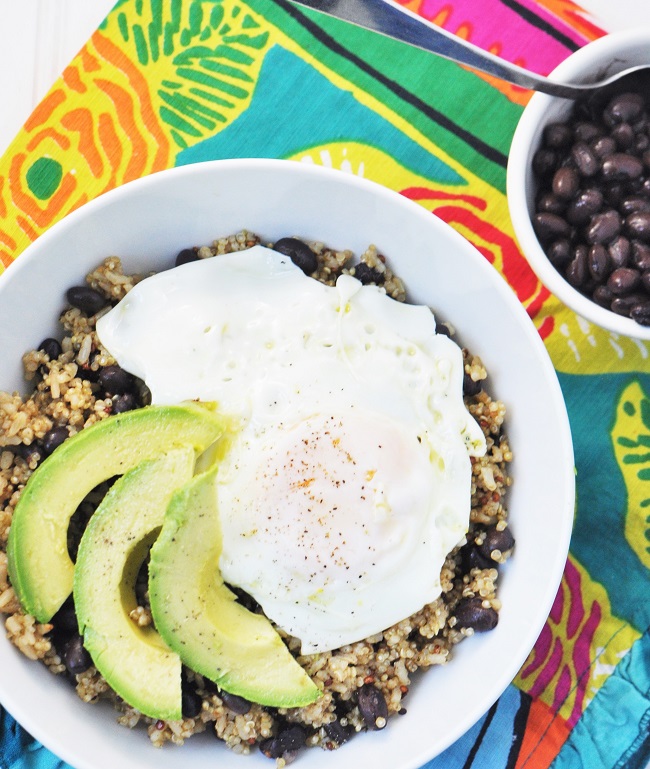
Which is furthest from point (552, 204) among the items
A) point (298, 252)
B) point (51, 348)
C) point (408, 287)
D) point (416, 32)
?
point (51, 348)

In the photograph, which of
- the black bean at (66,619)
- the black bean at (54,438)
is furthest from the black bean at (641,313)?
the black bean at (66,619)

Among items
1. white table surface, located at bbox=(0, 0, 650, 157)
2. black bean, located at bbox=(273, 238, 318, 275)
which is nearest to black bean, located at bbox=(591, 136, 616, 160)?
black bean, located at bbox=(273, 238, 318, 275)

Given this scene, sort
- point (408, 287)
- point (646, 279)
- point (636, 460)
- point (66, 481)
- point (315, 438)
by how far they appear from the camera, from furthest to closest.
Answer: point (636, 460)
point (408, 287)
point (646, 279)
point (315, 438)
point (66, 481)

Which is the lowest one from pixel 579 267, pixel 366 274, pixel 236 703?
pixel 236 703

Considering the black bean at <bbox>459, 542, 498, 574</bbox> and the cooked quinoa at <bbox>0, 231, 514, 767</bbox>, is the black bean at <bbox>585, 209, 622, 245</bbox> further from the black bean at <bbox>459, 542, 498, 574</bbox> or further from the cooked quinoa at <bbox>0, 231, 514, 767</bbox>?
the black bean at <bbox>459, 542, 498, 574</bbox>

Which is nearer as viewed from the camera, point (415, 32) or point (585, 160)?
point (415, 32)

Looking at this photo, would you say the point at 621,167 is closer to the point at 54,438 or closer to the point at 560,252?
the point at 560,252

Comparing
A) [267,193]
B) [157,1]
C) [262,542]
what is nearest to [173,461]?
[262,542]
